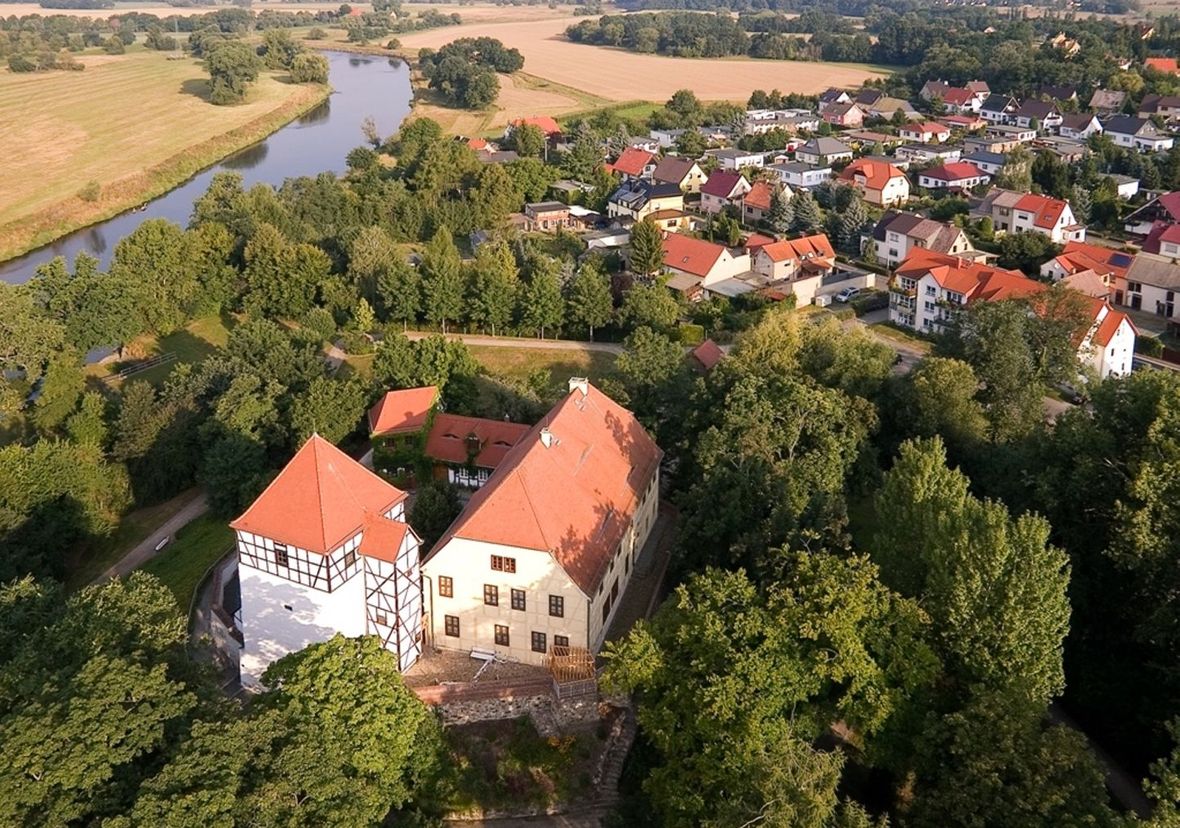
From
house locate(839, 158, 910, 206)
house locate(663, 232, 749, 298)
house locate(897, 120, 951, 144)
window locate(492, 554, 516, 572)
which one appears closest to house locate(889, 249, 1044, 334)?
house locate(663, 232, 749, 298)

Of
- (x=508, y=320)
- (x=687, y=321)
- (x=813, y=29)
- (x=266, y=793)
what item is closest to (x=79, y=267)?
(x=508, y=320)

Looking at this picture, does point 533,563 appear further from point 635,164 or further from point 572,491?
point 635,164

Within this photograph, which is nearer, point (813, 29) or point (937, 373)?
point (937, 373)

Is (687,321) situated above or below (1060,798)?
below

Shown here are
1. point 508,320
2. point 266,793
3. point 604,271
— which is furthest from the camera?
point 604,271

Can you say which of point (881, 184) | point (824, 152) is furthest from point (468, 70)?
point (881, 184)

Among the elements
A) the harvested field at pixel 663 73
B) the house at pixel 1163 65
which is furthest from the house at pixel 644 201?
the house at pixel 1163 65

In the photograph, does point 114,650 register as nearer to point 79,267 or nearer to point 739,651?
point 739,651

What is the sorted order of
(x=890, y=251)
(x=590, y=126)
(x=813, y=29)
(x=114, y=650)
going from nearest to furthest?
1. (x=114, y=650)
2. (x=890, y=251)
3. (x=590, y=126)
4. (x=813, y=29)
